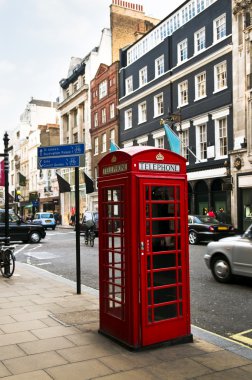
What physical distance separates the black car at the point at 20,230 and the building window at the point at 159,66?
17.7m

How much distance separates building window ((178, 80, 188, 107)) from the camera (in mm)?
31141

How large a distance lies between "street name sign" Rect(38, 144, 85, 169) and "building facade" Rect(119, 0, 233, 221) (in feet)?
62.3

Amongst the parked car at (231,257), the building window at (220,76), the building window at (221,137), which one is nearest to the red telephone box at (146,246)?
the parked car at (231,257)

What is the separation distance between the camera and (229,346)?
5.31m

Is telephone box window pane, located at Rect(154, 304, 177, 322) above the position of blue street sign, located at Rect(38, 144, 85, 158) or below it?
below

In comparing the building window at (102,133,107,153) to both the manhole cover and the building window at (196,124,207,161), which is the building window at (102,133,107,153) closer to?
the building window at (196,124,207,161)

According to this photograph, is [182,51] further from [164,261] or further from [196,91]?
[164,261]

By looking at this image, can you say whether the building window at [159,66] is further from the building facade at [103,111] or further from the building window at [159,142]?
the building facade at [103,111]

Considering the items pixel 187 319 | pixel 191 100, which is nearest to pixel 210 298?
pixel 187 319

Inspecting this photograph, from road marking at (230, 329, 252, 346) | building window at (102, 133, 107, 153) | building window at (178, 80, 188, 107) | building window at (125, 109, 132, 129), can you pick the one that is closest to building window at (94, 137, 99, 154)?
building window at (102, 133, 107, 153)

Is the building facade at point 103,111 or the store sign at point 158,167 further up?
the building facade at point 103,111

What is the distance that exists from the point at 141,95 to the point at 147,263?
109 feet

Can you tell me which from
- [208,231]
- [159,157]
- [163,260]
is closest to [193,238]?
[208,231]

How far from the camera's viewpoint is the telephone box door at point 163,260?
510cm
